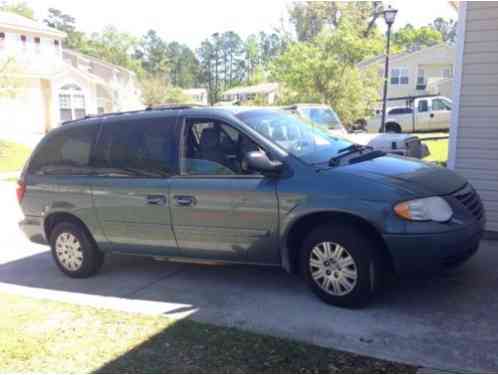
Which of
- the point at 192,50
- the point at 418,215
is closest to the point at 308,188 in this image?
the point at 418,215

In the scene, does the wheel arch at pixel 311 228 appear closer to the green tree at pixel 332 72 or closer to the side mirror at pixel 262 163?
the side mirror at pixel 262 163

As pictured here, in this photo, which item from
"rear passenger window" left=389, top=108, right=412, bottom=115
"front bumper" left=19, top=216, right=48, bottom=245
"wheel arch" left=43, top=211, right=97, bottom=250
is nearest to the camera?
"wheel arch" left=43, top=211, right=97, bottom=250

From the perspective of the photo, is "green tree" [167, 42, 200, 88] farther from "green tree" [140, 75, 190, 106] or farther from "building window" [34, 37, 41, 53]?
"building window" [34, 37, 41, 53]

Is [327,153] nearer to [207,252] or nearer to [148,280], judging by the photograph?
[207,252]

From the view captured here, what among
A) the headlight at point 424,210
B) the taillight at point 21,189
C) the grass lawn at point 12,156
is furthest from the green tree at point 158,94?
the headlight at point 424,210

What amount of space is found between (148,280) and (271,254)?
1757 millimetres

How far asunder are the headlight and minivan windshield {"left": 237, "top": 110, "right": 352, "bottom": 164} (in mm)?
881

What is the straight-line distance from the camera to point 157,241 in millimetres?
5117

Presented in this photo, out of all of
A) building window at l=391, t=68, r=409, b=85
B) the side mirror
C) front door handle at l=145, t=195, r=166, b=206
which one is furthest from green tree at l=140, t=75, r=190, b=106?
the side mirror

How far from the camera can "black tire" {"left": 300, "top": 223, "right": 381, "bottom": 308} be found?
411 centimetres

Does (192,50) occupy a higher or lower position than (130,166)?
higher

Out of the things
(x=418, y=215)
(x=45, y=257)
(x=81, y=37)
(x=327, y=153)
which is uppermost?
(x=81, y=37)

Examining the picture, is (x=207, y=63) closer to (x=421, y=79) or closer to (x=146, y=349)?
(x=421, y=79)

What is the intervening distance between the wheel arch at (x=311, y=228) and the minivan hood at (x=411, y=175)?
0.40 metres
